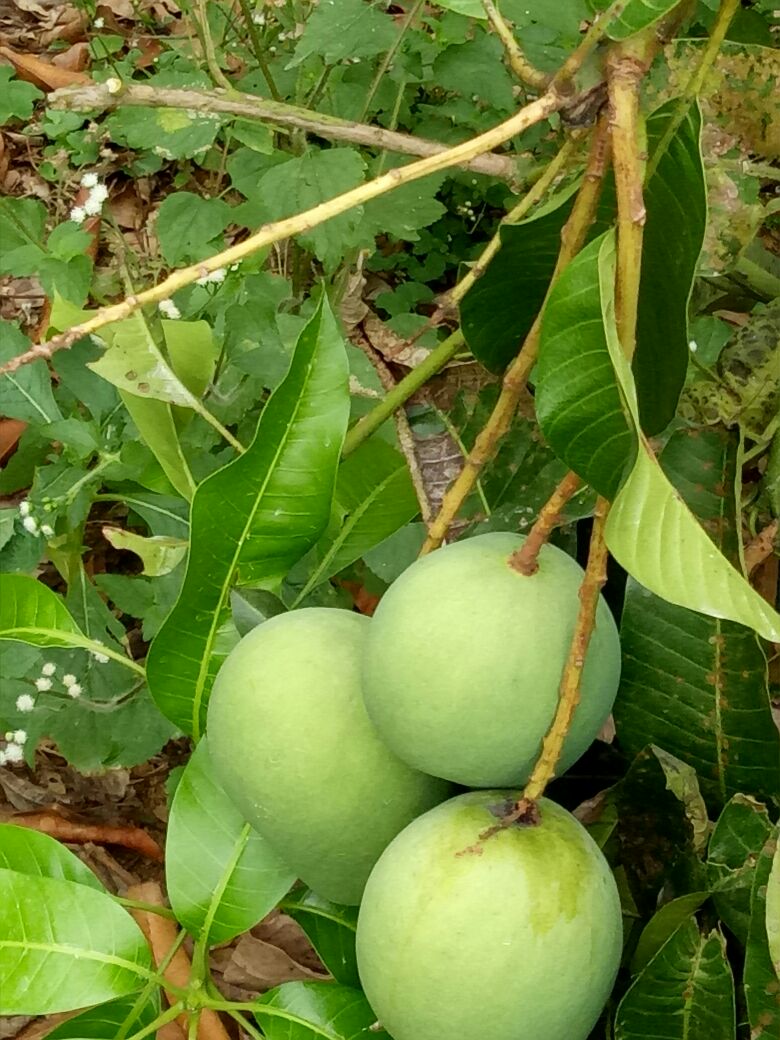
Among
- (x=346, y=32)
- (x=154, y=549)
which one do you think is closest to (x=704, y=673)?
(x=154, y=549)

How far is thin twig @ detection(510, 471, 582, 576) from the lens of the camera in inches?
22.3

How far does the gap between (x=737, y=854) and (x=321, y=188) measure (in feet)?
2.70

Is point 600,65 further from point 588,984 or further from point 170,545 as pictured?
point 170,545

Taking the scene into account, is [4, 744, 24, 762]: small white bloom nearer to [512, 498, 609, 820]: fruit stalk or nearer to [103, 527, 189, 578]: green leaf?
[103, 527, 189, 578]: green leaf

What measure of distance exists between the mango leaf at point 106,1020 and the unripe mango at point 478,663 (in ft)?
1.28

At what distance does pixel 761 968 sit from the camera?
25.6 inches

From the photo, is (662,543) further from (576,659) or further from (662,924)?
(662,924)

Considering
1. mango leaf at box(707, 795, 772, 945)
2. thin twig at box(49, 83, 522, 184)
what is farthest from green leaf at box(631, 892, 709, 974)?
thin twig at box(49, 83, 522, 184)

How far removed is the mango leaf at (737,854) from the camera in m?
0.69

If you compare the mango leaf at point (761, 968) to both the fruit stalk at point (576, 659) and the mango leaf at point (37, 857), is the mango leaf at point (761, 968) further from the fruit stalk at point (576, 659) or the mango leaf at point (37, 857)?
the mango leaf at point (37, 857)

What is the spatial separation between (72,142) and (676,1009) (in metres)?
1.85

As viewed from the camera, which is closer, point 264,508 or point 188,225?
point 264,508

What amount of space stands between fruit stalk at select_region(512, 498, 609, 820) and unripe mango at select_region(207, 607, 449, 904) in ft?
0.36

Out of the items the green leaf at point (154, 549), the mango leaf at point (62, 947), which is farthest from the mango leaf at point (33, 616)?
the mango leaf at point (62, 947)
